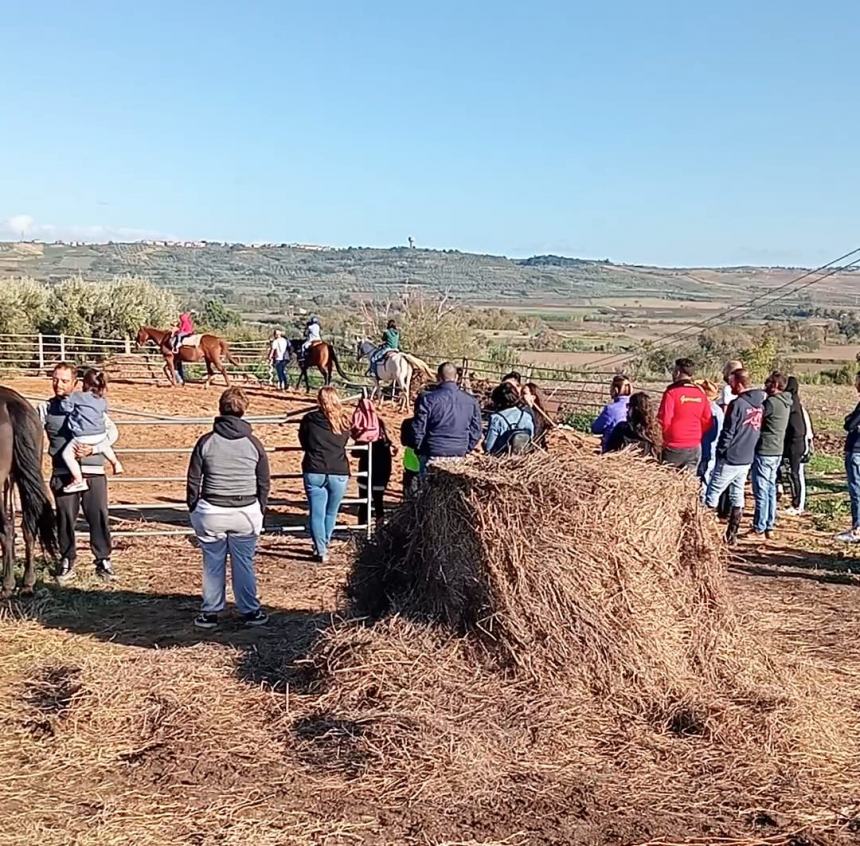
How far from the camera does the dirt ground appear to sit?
432 centimetres

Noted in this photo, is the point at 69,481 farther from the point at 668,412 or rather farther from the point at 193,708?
the point at 668,412

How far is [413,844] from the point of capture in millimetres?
4176

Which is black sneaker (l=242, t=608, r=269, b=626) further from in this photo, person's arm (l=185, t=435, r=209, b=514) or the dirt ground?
person's arm (l=185, t=435, r=209, b=514)

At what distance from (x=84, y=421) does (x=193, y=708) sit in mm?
3219

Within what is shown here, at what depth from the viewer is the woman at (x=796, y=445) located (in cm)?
1174

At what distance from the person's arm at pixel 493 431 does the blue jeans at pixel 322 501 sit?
1.65 m

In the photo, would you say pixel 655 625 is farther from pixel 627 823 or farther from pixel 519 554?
pixel 627 823

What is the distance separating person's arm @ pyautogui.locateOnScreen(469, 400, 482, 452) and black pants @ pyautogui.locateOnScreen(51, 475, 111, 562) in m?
3.02

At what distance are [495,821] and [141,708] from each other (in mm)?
2069

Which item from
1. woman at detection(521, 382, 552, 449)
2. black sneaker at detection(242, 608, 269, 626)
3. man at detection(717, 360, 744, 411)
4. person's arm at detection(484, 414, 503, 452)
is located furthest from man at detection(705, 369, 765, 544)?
black sneaker at detection(242, 608, 269, 626)

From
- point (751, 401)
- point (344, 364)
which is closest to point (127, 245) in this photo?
point (344, 364)

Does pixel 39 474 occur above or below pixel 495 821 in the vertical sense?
above

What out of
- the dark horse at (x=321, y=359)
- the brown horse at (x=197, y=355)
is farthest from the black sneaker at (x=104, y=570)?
the brown horse at (x=197, y=355)

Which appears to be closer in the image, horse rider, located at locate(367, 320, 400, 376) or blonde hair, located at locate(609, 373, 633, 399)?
blonde hair, located at locate(609, 373, 633, 399)
